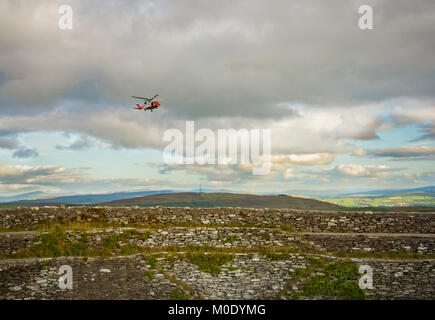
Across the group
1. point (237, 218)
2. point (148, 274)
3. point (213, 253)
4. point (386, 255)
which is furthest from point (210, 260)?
point (386, 255)

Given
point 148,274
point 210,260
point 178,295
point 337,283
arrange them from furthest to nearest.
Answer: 1. point 210,260
2. point 148,274
3. point 337,283
4. point 178,295

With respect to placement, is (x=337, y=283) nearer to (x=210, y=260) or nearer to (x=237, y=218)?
(x=210, y=260)

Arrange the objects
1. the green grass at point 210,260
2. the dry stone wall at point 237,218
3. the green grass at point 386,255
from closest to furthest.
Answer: the green grass at point 210,260, the green grass at point 386,255, the dry stone wall at point 237,218

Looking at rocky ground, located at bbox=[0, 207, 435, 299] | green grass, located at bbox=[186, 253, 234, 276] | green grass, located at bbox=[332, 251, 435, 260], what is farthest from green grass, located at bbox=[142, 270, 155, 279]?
green grass, located at bbox=[332, 251, 435, 260]

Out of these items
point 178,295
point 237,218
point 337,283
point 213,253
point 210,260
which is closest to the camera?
point 178,295

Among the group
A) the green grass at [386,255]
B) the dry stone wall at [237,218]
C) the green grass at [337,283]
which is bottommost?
the green grass at [337,283]

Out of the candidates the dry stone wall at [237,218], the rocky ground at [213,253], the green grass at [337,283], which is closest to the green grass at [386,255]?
the rocky ground at [213,253]

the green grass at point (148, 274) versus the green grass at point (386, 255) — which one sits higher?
the green grass at point (386, 255)

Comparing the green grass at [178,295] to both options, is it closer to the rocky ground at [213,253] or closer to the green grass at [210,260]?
the rocky ground at [213,253]

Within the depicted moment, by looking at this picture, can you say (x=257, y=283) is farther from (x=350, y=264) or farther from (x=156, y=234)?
(x=156, y=234)

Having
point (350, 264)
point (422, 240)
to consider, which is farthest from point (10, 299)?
point (422, 240)

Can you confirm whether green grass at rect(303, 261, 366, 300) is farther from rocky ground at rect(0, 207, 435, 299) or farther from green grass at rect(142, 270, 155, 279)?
green grass at rect(142, 270, 155, 279)
